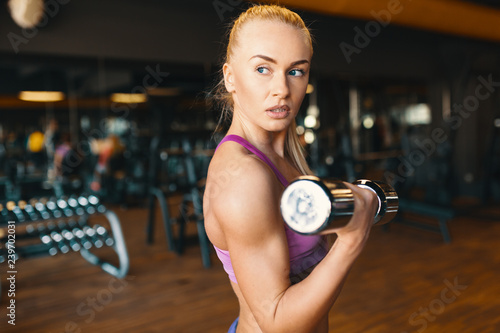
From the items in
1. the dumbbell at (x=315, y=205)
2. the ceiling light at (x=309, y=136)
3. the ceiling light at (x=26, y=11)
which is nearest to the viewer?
the dumbbell at (x=315, y=205)

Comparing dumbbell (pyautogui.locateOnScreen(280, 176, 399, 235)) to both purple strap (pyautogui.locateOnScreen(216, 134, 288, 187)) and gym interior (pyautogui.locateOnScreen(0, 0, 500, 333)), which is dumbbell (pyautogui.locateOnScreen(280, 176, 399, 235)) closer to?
purple strap (pyautogui.locateOnScreen(216, 134, 288, 187))

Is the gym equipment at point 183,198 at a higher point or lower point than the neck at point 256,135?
lower

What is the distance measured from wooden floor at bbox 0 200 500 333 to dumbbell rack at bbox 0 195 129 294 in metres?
0.25

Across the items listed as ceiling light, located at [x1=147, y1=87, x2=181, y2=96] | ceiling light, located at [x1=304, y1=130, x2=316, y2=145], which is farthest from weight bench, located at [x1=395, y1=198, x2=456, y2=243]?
ceiling light, located at [x1=147, y1=87, x2=181, y2=96]

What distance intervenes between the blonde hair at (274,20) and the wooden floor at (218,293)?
1558 millimetres

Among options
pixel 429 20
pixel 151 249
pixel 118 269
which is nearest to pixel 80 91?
pixel 151 249

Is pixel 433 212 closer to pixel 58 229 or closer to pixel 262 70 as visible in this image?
pixel 58 229

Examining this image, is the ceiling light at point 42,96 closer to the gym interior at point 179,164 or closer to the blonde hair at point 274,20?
the gym interior at point 179,164

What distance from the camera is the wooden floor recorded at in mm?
2195

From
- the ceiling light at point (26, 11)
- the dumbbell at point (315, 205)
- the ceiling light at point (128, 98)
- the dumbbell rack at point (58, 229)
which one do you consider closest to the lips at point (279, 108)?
the dumbbell at point (315, 205)

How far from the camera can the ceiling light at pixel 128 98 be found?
6.24 meters

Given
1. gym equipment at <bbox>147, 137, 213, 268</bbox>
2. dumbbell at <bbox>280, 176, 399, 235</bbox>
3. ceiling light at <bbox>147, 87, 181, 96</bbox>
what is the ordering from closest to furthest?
dumbbell at <bbox>280, 176, 399, 235</bbox>
gym equipment at <bbox>147, 137, 213, 268</bbox>
ceiling light at <bbox>147, 87, 181, 96</bbox>

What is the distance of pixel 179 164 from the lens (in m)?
6.90

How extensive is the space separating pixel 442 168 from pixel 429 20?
1806 mm
